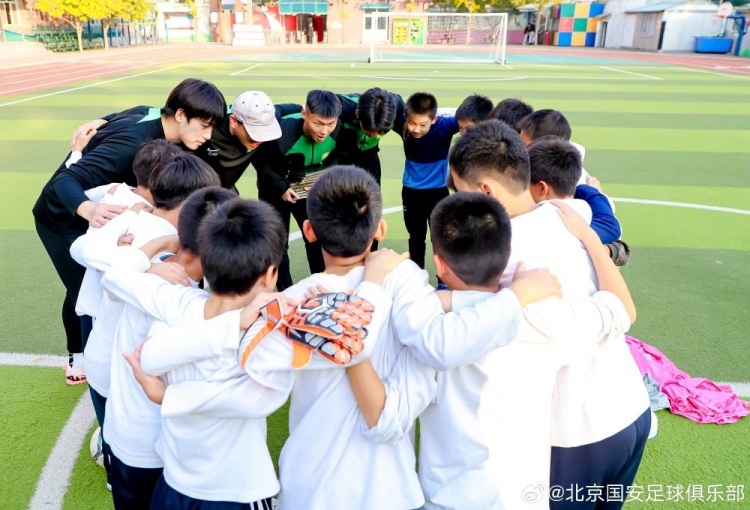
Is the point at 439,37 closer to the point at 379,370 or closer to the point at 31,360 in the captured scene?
the point at 31,360

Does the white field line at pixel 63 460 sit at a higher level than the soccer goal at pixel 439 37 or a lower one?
lower

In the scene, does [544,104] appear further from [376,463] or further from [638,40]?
[638,40]

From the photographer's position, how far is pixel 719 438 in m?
3.06

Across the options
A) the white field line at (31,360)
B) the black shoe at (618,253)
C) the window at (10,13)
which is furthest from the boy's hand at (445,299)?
the window at (10,13)

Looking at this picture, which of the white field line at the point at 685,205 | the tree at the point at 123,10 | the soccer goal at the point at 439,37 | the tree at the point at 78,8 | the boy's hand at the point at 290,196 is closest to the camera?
the boy's hand at the point at 290,196

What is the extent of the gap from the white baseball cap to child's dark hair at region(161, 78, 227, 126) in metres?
0.36

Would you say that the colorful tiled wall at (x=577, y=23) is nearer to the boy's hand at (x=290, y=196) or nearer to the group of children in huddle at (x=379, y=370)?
the boy's hand at (x=290, y=196)

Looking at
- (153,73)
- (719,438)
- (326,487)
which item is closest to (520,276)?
(326,487)

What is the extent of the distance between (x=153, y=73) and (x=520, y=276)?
23.5m

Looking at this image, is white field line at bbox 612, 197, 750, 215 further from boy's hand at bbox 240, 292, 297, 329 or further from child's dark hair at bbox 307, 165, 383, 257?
boy's hand at bbox 240, 292, 297, 329

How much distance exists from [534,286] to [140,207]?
177 centimetres

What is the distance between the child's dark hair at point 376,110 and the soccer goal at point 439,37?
807 inches

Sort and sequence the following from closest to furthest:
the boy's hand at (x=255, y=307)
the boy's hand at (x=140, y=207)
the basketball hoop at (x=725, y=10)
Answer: the boy's hand at (x=255, y=307)
the boy's hand at (x=140, y=207)
the basketball hoop at (x=725, y=10)

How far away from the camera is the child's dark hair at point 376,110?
159 inches
